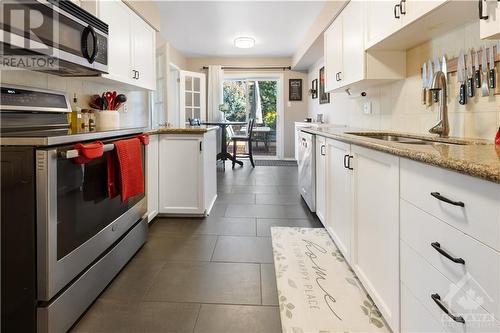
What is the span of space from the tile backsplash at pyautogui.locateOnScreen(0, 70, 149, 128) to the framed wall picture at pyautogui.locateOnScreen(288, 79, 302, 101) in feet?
13.0

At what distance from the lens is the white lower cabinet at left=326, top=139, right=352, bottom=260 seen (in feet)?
6.28

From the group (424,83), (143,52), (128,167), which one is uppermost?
(143,52)

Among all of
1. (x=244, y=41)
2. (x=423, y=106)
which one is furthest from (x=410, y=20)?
(x=244, y=41)

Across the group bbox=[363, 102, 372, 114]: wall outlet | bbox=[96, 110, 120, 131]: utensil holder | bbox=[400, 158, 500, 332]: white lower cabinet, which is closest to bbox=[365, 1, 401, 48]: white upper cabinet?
bbox=[363, 102, 372, 114]: wall outlet

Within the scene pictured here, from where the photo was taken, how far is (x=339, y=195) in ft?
6.98

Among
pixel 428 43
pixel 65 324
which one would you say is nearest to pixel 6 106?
pixel 65 324

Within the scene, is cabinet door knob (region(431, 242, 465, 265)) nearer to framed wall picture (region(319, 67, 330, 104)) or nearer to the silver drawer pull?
the silver drawer pull

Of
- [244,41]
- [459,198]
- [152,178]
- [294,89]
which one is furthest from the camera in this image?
[294,89]

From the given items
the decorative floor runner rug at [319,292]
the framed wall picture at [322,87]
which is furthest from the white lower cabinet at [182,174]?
the framed wall picture at [322,87]

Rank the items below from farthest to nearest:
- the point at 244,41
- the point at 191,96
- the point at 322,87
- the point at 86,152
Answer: the point at 191,96 < the point at 322,87 < the point at 244,41 < the point at 86,152

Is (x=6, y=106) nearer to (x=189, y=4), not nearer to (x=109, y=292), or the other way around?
(x=109, y=292)

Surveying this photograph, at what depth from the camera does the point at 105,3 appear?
234 cm

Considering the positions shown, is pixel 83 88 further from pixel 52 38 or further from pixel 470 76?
pixel 470 76

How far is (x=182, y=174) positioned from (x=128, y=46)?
1.20 metres
